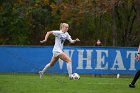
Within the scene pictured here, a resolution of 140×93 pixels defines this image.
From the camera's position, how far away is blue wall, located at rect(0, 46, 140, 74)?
22.7 metres

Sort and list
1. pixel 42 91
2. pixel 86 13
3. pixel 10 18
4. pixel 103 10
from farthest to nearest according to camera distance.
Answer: pixel 10 18 → pixel 86 13 → pixel 103 10 → pixel 42 91

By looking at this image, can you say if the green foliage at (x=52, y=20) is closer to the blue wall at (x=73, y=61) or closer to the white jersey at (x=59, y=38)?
the blue wall at (x=73, y=61)

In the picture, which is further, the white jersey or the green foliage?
the green foliage

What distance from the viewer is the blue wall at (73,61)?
22.7m

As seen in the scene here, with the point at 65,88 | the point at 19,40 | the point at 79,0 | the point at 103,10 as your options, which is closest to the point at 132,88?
the point at 65,88

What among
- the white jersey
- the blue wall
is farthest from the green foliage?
the white jersey

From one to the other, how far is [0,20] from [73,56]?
21.7m

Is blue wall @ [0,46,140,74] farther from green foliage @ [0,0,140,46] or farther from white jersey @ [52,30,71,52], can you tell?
green foliage @ [0,0,140,46]

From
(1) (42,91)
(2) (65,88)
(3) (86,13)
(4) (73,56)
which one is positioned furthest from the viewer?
(3) (86,13)

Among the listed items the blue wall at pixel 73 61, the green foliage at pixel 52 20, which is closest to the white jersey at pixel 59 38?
the blue wall at pixel 73 61

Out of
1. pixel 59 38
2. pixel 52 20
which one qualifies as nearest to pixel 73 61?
pixel 59 38

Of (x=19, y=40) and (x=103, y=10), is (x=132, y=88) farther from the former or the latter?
(x=19, y=40)

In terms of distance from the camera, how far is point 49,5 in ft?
146

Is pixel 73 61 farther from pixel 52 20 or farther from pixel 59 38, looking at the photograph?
pixel 52 20
